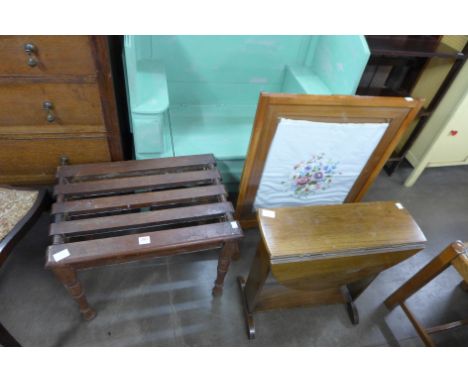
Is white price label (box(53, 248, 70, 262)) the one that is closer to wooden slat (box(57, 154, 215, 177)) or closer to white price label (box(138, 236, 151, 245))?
white price label (box(138, 236, 151, 245))

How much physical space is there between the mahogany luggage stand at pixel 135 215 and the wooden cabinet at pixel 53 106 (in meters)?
0.13

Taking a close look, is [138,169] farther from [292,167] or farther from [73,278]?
[292,167]

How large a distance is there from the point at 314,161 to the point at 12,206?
141 cm

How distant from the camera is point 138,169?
146 cm

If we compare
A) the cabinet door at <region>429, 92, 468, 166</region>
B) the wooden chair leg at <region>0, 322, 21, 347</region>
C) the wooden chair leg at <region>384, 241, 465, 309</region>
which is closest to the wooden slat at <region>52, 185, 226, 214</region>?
the wooden chair leg at <region>0, 322, 21, 347</region>

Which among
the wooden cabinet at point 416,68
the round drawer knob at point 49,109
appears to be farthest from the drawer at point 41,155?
the wooden cabinet at point 416,68

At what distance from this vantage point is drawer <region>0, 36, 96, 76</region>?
3.51 feet

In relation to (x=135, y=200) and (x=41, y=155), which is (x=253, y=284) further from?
(x=41, y=155)

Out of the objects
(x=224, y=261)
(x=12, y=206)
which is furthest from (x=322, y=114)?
(x=12, y=206)

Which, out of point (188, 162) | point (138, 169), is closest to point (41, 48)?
point (138, 169)

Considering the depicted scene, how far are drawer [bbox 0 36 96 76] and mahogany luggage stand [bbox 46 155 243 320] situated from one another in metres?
0.44

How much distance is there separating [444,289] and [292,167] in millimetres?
1253

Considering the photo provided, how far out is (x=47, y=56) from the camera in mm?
1120

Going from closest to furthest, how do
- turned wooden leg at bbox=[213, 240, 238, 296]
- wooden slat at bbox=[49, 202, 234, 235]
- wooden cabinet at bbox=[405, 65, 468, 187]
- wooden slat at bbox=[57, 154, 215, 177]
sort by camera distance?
wooden slat at bbox=[49, 202, 234, 235] < turned wooden leg at bbox=[213, 240, 238, 296] < wooden slat at bbox=[57, 154, 215, 177] < wooden cabinet at bbox=[405, 65, 468, 187]
